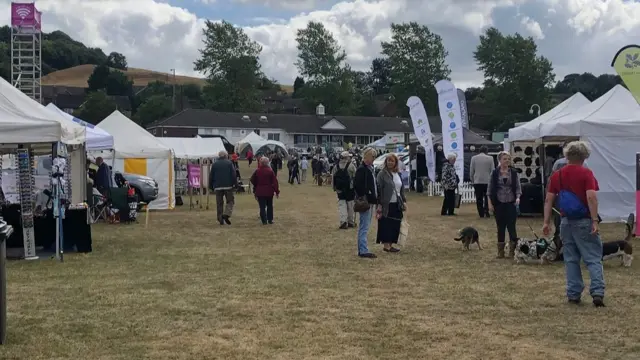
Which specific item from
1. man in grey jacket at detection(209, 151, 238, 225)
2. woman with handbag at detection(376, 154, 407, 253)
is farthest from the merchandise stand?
man in grey jacket at detection(209, 151, 238, 225)

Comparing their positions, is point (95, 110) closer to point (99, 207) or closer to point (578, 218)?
point (99, 207)

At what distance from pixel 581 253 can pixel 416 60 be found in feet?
244

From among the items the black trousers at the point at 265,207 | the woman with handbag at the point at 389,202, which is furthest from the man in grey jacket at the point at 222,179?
the woman with handbag at the point at 389,202

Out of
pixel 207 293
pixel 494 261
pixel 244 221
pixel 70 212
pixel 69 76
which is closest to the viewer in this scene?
pixel 207 293

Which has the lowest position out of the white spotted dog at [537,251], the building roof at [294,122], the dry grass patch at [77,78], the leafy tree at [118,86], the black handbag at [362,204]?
the white spotted dog at [537,251]

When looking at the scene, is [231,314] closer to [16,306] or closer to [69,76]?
[16,306]

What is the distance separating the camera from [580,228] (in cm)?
707

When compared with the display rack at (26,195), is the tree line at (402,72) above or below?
above

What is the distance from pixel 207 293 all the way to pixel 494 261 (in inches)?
174

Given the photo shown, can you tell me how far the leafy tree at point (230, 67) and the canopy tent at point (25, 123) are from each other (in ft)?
228

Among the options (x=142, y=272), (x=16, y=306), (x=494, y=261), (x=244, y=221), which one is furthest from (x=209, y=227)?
(x=16, y=306)

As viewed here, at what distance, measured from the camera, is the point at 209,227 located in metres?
15.7

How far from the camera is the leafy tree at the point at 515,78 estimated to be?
76062 mm

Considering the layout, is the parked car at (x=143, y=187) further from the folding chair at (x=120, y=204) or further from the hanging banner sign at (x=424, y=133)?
the hanging banner sign at (x=424, y=133)
